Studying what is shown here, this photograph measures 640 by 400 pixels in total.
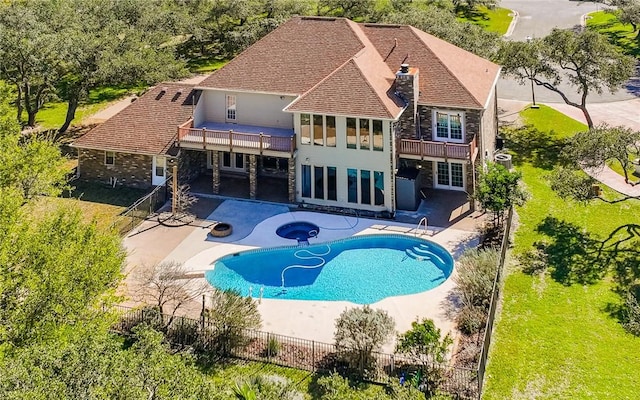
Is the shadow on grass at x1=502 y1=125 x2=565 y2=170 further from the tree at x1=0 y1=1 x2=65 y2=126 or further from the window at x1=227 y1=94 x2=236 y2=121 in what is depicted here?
the tree at x1=0 y1=1 x2=65 y2=126

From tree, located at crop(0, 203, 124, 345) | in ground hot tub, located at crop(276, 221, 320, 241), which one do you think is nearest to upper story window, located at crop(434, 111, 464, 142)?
in ground hot tub, located at crop(276, 221, 320, 241)

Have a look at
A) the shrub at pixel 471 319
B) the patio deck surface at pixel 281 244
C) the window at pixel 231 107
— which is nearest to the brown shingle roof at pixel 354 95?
the window at pixel 231 107

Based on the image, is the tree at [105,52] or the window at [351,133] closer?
the window at [351,133]

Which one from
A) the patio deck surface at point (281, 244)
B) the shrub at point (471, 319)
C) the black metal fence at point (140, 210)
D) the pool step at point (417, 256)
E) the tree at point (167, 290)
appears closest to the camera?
the shrub at point (471, 319)

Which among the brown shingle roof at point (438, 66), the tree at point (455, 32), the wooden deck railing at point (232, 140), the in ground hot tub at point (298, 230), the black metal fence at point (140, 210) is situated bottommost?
the in ground hot tub at point (298, 230)

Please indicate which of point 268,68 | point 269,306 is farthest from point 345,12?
point 269,306

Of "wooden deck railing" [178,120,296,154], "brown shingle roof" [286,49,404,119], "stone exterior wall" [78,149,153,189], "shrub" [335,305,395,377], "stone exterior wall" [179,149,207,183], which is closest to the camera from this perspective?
"shrub" [335,305,395,377]

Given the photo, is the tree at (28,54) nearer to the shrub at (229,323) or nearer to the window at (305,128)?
the window at (305,128)

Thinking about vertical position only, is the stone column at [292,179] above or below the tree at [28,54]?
below
